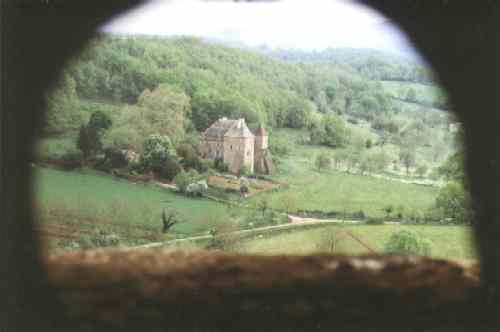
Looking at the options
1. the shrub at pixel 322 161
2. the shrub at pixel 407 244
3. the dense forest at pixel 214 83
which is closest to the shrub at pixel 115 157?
the dense forest at pixel 214 83

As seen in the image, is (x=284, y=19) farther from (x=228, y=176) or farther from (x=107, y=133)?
(x=107, y=133)

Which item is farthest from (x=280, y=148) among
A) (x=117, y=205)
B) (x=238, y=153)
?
(x=117, y=205)

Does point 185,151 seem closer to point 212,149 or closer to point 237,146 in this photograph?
point 212,149

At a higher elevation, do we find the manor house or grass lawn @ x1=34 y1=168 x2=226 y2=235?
the manor house

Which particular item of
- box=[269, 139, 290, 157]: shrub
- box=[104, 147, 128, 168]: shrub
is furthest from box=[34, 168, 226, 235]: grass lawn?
box=[269, 139, 290, 157]: shrub

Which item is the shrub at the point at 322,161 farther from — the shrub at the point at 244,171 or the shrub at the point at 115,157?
the shrub at the point at 115,157

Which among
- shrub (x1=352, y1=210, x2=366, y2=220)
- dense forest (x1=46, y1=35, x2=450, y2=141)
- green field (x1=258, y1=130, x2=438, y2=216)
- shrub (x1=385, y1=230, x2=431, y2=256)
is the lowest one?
shrub (x1=385, y1=230, x2=431, y2=256)

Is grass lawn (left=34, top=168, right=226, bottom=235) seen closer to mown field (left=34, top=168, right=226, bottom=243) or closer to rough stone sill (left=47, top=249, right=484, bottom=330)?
mown field (left=34, top=168, right=226, bottom=243)
